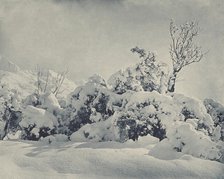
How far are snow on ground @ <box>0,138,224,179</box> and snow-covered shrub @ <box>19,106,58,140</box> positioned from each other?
4.14 metres

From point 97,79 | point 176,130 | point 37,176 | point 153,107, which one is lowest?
point 37,176

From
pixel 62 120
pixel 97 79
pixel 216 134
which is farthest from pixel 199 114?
pixel 62 120

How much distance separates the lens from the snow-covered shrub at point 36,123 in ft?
40.1

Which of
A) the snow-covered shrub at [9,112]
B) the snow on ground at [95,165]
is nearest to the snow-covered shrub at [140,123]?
the snow on ground at [95,165]

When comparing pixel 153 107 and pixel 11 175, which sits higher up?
pixel 153 107

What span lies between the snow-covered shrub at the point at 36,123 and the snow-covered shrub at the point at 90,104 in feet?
2.68

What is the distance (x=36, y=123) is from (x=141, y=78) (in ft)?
13.4

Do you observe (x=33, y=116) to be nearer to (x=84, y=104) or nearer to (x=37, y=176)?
(x=84, y=104)

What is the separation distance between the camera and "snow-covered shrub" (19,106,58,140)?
12.2 meters

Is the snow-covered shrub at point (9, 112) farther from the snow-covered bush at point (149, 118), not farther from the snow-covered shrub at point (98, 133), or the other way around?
the snow-covered bush at point (149, 118)

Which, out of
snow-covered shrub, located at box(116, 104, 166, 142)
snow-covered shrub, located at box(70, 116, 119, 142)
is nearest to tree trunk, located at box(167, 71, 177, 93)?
snow-covered shrub, located at box(116, 104, 166, 142)

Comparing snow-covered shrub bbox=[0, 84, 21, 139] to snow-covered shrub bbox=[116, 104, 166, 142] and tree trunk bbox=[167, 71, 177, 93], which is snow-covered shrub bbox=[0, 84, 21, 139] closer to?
snow-covered shrub bbox=[116, 104, 166, 142]

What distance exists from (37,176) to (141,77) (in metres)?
7.91

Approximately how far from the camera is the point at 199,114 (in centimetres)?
1166
